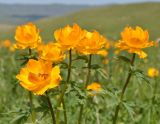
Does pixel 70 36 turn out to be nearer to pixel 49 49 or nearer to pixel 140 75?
pixel 49 49

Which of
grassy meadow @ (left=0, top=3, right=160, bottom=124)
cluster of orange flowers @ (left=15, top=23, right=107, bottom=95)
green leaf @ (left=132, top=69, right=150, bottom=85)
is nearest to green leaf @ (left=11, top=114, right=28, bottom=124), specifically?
grassy meadow @ (left=0, top=3, right=160, bottom=124)

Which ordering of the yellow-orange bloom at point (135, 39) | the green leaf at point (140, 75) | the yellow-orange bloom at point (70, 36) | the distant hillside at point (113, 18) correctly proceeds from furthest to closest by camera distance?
the distant hillside at point (113, 18)
the yellow-orange bloom at point (135, 39)
the green leaf at point (140, 75)
the yellow-orange bloom at point (70, 36)

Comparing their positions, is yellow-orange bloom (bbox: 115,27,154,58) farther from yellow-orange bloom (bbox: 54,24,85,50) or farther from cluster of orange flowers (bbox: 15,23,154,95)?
yellow-orange bloom (bbox: 54,24,85,50)

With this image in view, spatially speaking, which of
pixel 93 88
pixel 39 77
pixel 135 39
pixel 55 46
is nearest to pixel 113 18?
pixel 93 88

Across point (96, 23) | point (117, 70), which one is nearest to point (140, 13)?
point (96, 23)

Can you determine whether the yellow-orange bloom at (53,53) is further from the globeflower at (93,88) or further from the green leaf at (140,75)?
the green leaf at (140,75)

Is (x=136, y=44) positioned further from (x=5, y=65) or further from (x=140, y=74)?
(x=5, y=65)

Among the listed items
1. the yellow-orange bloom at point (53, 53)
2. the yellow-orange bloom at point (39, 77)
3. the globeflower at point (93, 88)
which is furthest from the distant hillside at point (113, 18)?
the yellow-orange bloom at point (39, 77)

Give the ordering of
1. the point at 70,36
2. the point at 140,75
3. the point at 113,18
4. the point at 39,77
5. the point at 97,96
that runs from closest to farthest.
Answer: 1. the point at 39,77
2. the point at 70,36
3. the point at 140,75
4. the point at 97,96
5. the point at 113,18
